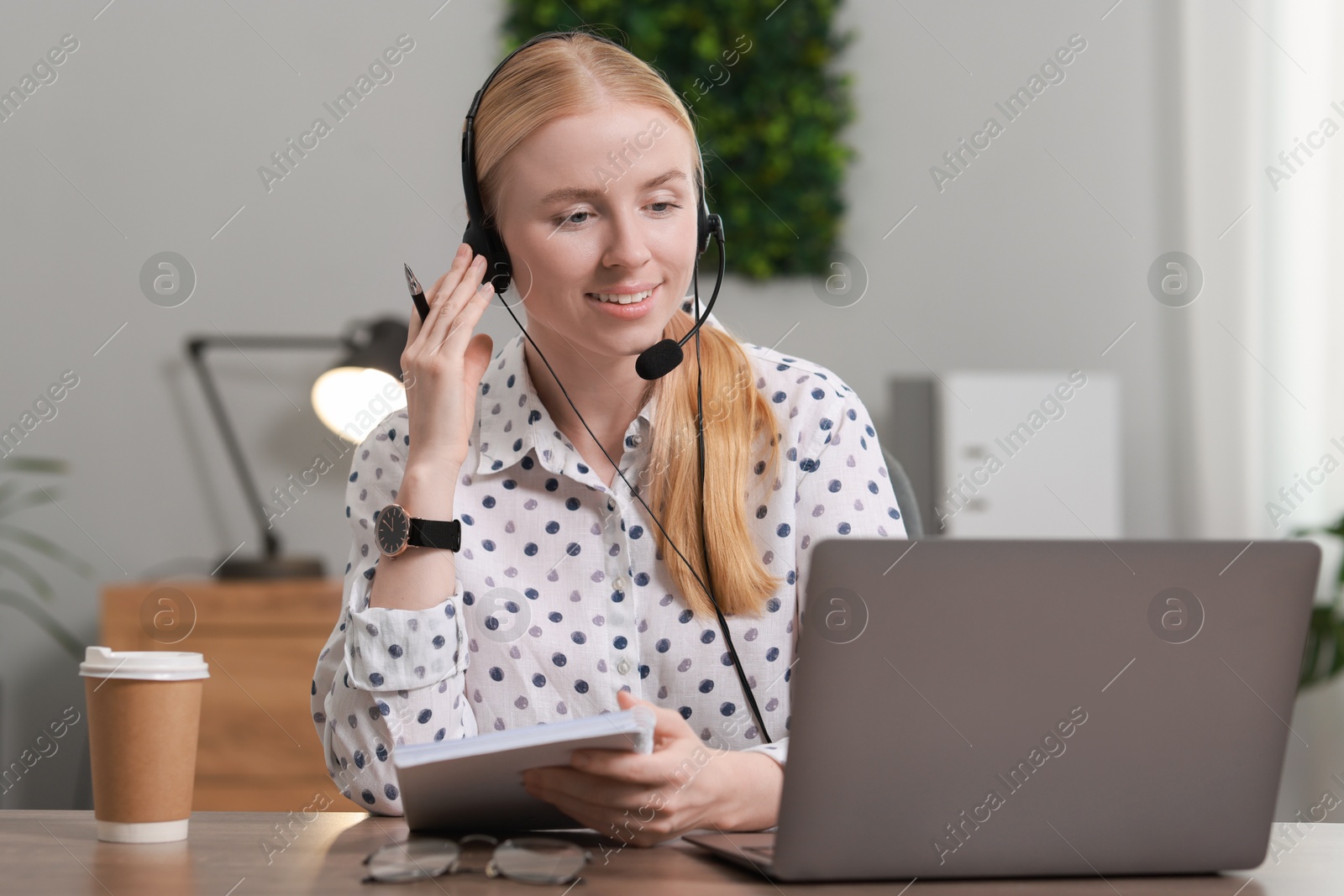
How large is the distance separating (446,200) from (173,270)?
634mm

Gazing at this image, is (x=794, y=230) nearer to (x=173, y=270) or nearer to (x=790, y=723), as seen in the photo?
(x=173, y=270)

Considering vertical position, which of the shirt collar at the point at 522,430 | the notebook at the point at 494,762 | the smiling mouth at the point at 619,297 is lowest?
the notebook at the point at 494,762

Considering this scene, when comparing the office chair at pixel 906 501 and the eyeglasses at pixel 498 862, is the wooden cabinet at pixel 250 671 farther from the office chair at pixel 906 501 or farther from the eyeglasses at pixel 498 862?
the eyeglasses at pixel 498 862

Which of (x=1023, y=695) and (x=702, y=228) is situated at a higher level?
(x=702, y=228)

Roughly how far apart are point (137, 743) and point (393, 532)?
30 centimetres

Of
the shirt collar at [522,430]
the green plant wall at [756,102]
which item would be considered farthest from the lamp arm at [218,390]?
the shirt collar at [522,430]

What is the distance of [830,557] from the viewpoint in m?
0.59

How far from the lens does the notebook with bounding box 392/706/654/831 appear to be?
651 millimetres

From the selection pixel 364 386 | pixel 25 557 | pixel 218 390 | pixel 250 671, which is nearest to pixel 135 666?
pixel 250 671

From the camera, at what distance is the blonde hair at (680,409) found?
44.5 inches

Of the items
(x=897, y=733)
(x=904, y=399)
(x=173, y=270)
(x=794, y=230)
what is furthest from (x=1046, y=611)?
(x=173, y=270)

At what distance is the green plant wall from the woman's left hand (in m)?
1.91

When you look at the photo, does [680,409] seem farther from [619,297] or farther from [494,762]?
[494,762]

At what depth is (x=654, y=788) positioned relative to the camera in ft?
2.33
